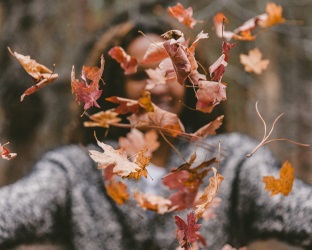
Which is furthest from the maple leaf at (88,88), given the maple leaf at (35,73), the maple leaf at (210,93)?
the maple leaf at (210,93)

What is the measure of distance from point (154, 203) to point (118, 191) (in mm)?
155

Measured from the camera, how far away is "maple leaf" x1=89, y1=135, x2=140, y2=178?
0.69m

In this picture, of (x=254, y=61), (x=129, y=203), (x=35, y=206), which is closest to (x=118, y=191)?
(x=129, y=203)

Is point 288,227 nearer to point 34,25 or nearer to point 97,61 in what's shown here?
point 97,61

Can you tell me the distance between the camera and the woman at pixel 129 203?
1126 mm

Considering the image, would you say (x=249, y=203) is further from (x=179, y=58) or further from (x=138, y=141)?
(x=179, y=58)

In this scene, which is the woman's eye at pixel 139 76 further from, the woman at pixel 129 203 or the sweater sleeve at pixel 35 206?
the sweater sleeve at pixel 35 206

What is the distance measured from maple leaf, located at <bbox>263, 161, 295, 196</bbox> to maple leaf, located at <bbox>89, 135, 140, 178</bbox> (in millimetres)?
278

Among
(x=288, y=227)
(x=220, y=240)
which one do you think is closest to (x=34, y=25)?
(x=220, y=240)

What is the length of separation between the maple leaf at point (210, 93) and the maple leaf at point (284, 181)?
0.20m

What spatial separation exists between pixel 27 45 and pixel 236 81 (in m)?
1.07

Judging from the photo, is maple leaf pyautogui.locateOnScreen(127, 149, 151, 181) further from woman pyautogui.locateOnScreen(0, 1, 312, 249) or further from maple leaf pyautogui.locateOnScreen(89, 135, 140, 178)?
woman pyautogui.locateOnScreen(0, 1, 312, 249)

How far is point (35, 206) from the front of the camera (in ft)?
3.57

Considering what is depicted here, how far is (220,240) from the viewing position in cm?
124
